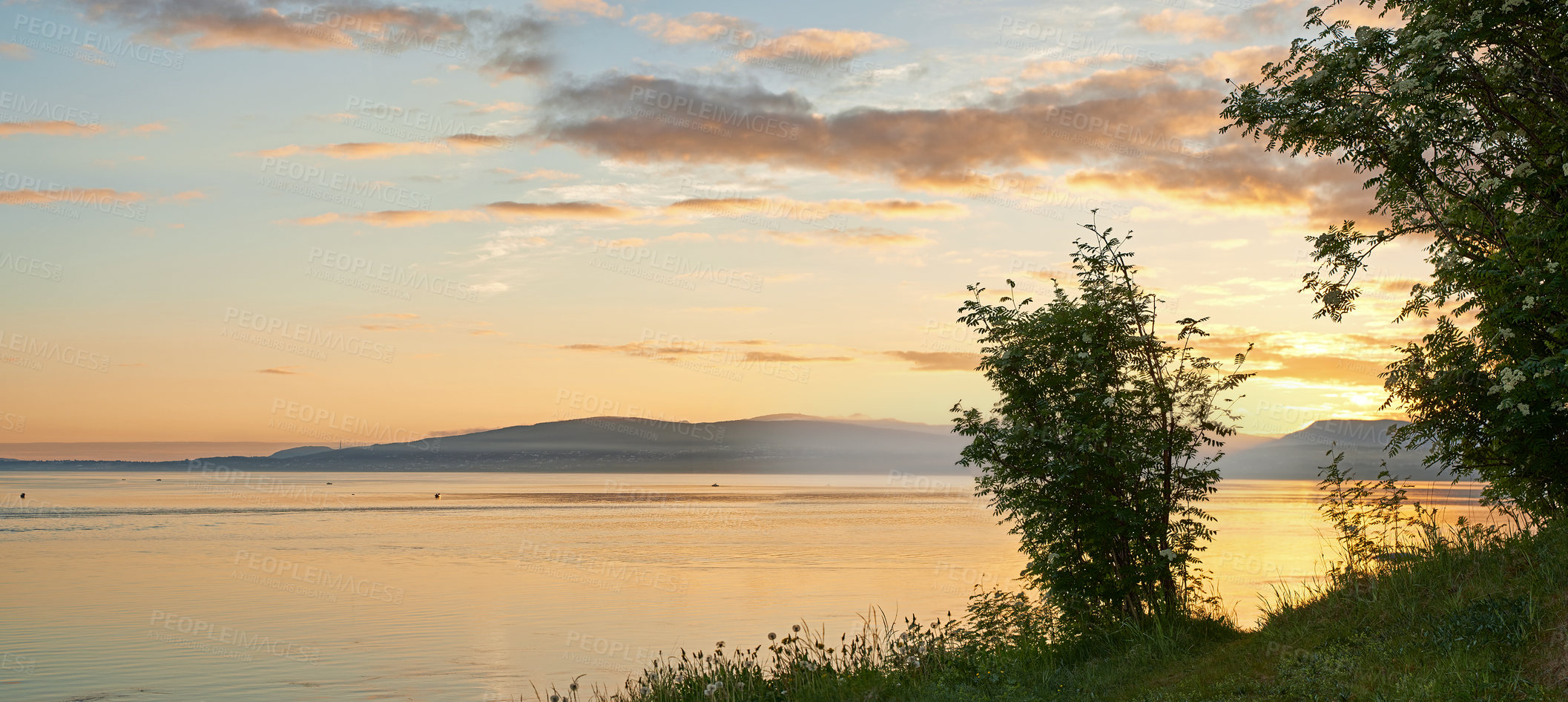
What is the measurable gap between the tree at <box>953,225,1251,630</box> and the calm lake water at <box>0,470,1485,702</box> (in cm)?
453

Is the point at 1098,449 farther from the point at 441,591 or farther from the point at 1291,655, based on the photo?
the point at 441,591

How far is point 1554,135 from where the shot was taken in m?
13.9

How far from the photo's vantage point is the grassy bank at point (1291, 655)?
1171 centimetres

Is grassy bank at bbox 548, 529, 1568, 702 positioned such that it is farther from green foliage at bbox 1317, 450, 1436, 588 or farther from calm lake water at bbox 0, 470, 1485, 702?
calm lake water at bbox 0, 470, 1485, 702

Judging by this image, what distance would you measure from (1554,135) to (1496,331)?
2.72 meters

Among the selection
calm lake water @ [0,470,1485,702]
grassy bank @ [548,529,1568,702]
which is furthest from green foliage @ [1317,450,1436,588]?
calm lake water @ [0,470,1485,702]

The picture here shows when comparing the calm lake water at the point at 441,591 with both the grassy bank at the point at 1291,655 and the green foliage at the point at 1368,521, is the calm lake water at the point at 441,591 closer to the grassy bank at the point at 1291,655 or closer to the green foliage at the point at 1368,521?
the green foliage at the point at 1368,521

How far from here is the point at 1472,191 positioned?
15.9 metres

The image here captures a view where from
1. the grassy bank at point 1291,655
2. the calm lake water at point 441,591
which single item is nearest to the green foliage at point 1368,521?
the grassy bank at point 1291,655

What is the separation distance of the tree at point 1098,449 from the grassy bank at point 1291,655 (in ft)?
2.79

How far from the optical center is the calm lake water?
22.3 metres

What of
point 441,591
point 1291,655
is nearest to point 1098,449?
point 1291,655

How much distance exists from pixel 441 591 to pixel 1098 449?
25130mm

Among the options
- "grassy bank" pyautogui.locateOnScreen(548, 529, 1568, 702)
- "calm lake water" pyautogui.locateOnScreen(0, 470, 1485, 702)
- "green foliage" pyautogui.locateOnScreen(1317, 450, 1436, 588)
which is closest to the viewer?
"grassy bank" pyautogui.locateOnScreen(548, 529, 1568, 702)
